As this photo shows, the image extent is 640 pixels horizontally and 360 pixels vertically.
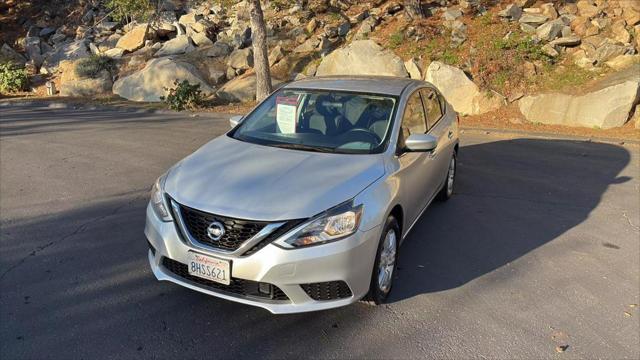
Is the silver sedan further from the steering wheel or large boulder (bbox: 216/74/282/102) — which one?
large boulder (bbox: 216/74/282/102)

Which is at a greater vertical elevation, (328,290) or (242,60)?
(328,290)

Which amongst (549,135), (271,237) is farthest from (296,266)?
(549,135)

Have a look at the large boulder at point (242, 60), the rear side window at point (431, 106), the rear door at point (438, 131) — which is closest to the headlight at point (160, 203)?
the rear door at point (438, 131)

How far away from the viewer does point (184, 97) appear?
13.5 meters

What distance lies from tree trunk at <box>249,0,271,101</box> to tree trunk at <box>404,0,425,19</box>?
5.45 m

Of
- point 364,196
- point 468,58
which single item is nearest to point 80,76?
point 468,58

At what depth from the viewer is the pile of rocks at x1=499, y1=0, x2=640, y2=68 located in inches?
492

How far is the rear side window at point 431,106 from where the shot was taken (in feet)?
17.4

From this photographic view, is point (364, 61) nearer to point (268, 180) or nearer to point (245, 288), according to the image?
point (268, 180)

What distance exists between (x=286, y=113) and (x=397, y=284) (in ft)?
5.94

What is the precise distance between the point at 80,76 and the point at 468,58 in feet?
43.5

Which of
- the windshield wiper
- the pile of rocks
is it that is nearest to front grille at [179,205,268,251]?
the windshield wiper

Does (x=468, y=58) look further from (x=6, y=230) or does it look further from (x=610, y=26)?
(x=6, y=230)

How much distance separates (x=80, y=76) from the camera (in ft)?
58.6
